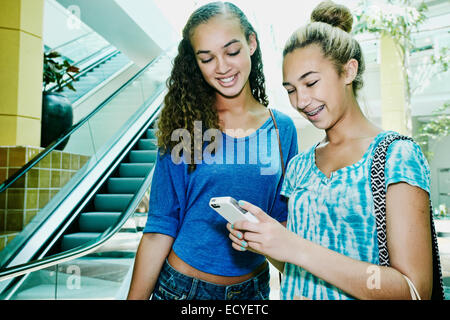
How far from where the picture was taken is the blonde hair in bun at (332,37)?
0.99m

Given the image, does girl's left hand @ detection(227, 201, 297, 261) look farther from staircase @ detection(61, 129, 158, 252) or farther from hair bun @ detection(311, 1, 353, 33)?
staircase @ detection(61, 129, 158, 252)

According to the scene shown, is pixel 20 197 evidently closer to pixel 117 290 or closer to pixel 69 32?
pixel 117 290

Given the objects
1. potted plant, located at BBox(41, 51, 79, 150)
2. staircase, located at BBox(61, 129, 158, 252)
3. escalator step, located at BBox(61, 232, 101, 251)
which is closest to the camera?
escalator step, located at BBox(61, 232, 101, 251)

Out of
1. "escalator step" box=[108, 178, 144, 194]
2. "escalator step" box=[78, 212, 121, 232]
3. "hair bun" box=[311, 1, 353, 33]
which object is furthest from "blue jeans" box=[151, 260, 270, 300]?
"escalator step" box=[108, 178, 144, 194]

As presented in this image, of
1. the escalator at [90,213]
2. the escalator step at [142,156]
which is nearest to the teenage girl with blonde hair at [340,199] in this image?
the escalator at [90,213]

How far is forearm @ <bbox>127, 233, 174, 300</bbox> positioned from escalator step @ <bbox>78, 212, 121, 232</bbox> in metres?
3.57

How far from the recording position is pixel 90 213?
463cm

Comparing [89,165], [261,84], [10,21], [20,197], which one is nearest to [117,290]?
[20,197]

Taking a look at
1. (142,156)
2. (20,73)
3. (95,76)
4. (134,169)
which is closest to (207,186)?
(20,73)

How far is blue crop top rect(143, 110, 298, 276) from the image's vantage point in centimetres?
118

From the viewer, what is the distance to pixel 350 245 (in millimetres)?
879

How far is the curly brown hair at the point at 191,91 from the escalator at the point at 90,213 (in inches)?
62.9

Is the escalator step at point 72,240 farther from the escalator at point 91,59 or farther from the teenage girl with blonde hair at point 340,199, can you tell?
the escalator at point 91,59

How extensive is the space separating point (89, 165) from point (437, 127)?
7.89m
